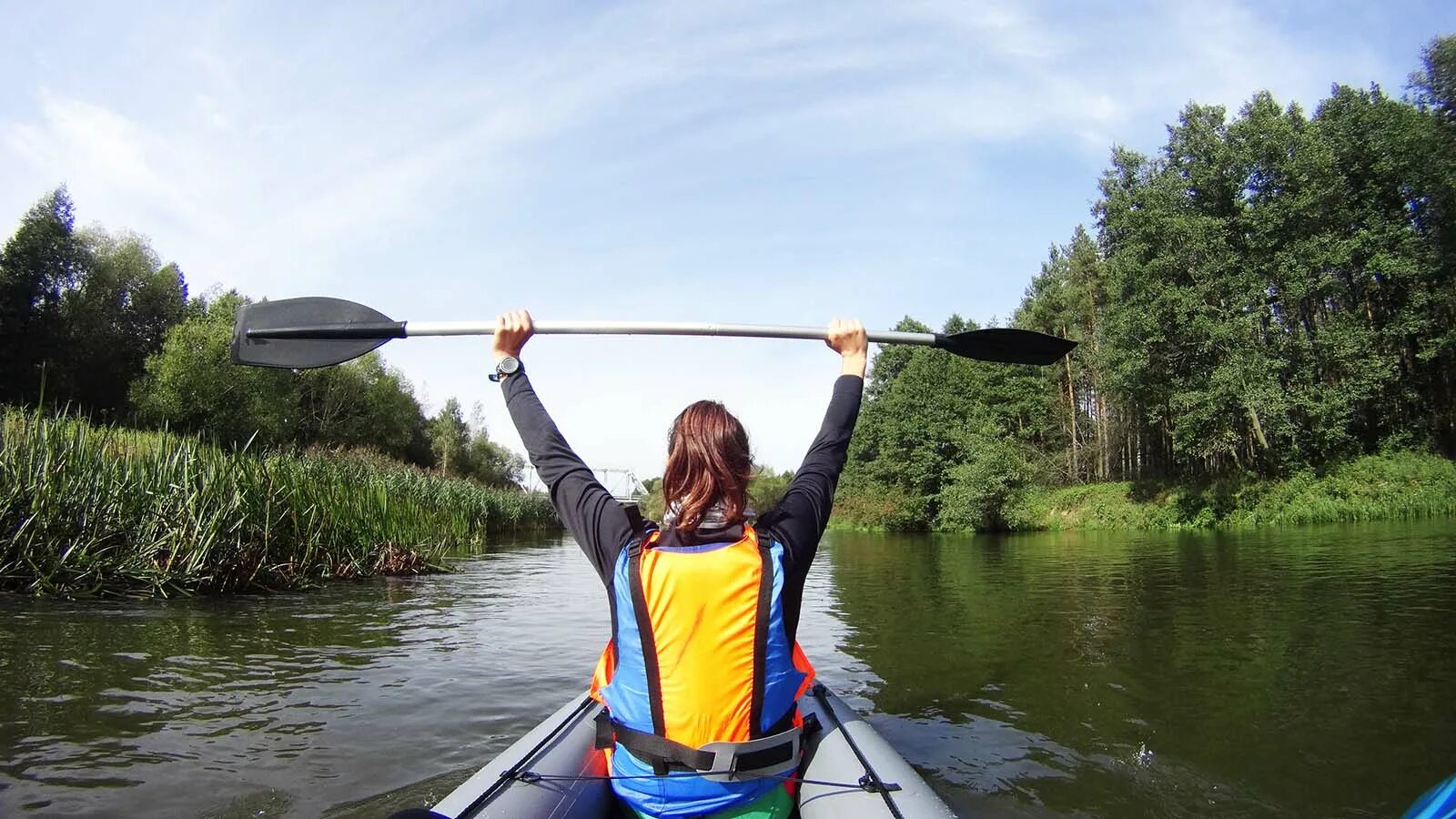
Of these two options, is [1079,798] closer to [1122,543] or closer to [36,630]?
[36,630]

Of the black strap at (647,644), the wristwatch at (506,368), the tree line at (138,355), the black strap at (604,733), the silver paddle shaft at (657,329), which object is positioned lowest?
the black strap at (604,733)

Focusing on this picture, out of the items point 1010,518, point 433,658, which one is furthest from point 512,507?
point 433,658

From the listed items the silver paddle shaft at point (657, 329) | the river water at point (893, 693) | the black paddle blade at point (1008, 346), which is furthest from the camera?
the black paddle blade at point (1008, 346)

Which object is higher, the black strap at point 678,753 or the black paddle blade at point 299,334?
the black paddle blade at point 299,334

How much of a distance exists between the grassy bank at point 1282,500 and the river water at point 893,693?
13373 mm

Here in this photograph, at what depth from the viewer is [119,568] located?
25.5ft

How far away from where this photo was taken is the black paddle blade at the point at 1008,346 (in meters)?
3.97

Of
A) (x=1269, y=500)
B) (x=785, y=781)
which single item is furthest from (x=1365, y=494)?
(x=785, y=781)

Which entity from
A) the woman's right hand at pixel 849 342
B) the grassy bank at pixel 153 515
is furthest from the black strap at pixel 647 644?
the grassy bank at pixel 153 515

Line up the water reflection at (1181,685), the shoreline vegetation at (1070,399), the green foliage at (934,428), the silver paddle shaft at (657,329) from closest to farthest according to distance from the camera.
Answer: the silver paddle shaft at (657,329) < the water reflection at (1181,685) < the shoreline vegetation at (1070,399) < the green foliage at (934,428)

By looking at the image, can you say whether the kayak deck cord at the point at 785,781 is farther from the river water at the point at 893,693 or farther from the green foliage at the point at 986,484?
the green foliage at the point at 986,484

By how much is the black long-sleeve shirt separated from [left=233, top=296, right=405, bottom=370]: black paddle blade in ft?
6.45

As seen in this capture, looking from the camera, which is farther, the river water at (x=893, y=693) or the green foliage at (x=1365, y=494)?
the green foliage at (x=1365, y=494)

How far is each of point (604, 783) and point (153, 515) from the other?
775cm
